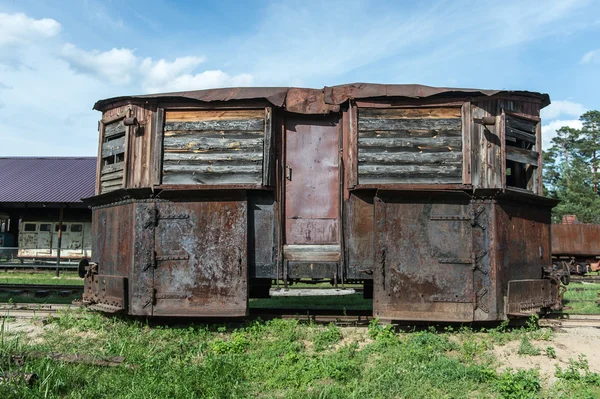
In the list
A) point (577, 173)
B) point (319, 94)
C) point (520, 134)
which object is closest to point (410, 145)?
point (319, 94)

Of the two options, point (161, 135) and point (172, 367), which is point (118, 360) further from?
point (161, 135)

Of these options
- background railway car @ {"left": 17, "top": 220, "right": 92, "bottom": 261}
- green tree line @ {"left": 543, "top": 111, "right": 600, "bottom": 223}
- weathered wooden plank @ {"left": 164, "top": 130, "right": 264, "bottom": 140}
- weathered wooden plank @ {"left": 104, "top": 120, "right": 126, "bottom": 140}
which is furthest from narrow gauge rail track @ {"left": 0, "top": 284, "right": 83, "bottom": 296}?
green tree line @ {"left": 543, "top": 111, "right": 600, "bottom": 223}

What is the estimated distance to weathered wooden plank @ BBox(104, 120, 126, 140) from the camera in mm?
7623

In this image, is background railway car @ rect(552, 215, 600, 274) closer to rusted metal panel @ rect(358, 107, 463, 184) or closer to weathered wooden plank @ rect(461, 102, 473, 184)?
weathered wooden plank @ rect(461, 102, 473, 184)

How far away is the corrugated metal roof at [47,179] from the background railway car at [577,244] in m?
23.1

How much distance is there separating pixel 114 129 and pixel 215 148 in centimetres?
203

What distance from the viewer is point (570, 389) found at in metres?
4.87

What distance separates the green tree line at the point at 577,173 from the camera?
3617cm

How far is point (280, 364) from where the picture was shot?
5430 millimetres

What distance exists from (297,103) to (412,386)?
4504 mm

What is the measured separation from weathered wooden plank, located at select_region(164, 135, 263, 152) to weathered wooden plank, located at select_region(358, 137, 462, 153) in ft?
5.53

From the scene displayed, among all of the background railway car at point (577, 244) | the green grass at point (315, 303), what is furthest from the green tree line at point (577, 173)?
the green grass at point (315, 303)

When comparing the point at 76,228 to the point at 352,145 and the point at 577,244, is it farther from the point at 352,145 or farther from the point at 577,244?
the point at 577,244

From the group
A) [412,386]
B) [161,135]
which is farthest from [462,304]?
[161,135]
